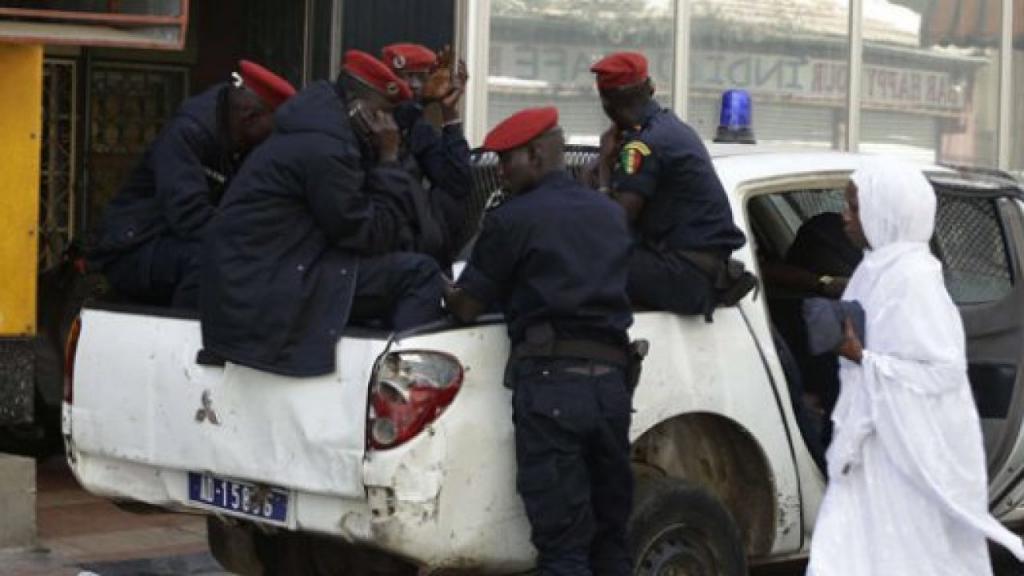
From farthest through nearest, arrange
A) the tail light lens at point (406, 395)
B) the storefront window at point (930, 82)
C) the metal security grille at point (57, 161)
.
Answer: the storefront window at point (930, 82), the metal security grille at point (57, 161), the tail light lens at point (406, 395)

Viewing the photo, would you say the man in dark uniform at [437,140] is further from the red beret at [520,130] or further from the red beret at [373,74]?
the red beret at [520,130]

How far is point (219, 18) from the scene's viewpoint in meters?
11.5

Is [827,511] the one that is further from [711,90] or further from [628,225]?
[711,90]

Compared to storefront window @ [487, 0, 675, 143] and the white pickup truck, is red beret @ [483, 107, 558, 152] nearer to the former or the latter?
the white pickup truck

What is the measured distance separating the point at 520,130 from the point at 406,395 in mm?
996

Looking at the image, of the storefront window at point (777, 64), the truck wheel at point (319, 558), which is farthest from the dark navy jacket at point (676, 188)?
the storefront window at point (777, 64)

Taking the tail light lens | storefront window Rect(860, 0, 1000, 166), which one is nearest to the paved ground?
the tail light lens

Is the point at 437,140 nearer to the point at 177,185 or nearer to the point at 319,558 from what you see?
the point at 177,185

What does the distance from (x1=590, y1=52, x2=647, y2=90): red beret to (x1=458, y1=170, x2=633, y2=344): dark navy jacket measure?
30.7 inches

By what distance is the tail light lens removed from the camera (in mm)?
5559

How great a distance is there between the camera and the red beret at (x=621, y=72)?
260 inches

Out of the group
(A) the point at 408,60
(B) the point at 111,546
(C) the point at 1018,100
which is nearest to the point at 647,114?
(A) the point at 408,60

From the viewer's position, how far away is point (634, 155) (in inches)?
253

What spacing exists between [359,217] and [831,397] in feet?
7.79
